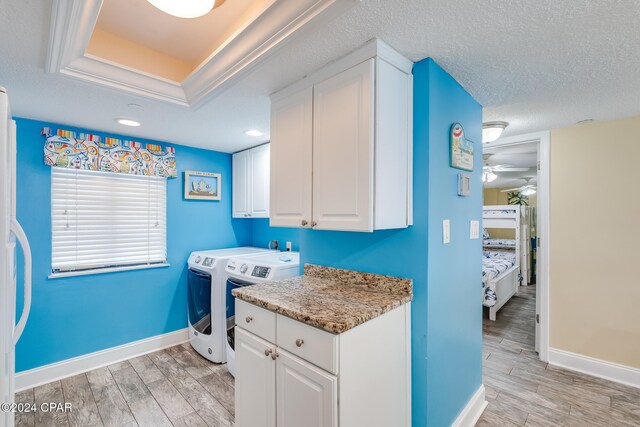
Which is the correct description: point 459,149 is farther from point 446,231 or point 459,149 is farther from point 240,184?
point 240,184


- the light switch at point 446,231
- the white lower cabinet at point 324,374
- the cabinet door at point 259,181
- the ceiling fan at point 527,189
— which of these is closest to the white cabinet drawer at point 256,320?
the white lower cabinet at point 324,374

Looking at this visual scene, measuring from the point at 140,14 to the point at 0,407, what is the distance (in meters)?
1.92

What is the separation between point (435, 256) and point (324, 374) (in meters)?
0.84

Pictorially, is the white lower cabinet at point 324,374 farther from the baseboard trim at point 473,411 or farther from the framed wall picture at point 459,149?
the framed wall picture at point 459,149

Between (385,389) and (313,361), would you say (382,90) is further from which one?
(385,389)

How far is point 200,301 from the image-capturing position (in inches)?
115

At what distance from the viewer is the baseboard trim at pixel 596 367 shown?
2402mm

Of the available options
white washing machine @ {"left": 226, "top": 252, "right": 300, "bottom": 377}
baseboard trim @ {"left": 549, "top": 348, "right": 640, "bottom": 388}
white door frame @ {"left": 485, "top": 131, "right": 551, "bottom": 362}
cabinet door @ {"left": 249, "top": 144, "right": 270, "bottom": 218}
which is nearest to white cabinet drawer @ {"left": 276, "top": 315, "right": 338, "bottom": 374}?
white washing machine @ {"left": 226, "top": 252, "right": 300, "bottom": 377}

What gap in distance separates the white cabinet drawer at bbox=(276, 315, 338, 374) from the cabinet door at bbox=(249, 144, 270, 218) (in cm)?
182

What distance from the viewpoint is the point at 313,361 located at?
49.8 inches

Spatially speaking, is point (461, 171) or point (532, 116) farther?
point (532, 116)

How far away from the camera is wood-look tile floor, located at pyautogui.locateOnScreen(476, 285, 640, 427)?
2.02 meters

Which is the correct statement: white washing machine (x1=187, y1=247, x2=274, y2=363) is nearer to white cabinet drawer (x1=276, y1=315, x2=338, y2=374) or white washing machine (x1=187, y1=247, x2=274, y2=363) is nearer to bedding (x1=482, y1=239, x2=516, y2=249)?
white cabinet drawer (x1=276, y1=315, x2=338, y2=374)

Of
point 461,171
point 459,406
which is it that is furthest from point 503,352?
point 461,171
